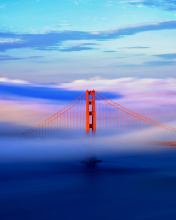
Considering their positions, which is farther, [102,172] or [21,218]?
[102,172]

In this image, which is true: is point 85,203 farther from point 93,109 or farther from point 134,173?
point 93,109

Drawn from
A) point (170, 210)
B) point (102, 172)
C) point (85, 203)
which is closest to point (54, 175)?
point (102, 172)

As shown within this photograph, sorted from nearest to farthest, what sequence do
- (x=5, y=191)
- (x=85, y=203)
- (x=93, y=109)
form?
(x=85, y=203)
(x=5, y=191)
(x=93, y=109)

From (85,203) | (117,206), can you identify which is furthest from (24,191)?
(117,206)

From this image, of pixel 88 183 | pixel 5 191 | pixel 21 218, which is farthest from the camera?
pixel 88 183

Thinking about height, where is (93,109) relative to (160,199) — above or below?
above

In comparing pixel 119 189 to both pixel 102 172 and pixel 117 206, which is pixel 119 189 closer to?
pixel 117 206
